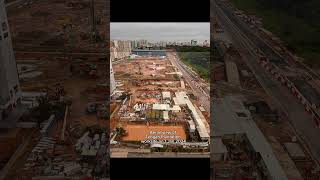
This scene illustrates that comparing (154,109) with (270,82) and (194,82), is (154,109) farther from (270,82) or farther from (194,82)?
(270,82)

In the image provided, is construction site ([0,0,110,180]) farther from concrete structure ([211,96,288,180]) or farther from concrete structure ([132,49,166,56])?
concrete structure ([211,96,288,180])

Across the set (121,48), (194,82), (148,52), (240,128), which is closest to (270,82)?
(194,82)

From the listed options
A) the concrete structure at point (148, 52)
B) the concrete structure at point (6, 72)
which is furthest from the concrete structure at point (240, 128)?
the concrete structure at point (6, 72)

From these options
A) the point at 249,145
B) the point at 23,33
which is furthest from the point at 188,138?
the point at 23,33

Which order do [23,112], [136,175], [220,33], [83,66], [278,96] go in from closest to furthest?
[136,175] → [23,112] → [278,96] → [83,66] → [220,33]

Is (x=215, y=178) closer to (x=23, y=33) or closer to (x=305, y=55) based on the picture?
(x=305, y=55)
